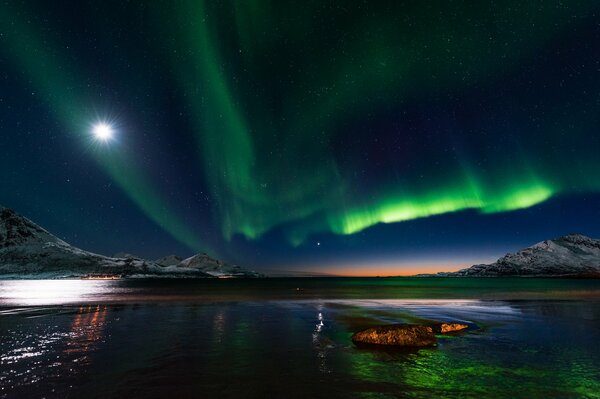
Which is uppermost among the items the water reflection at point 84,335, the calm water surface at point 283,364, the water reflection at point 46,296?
the water reflection at point 46,296

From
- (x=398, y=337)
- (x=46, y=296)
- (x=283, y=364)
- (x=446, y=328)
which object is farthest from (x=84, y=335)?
(x=46, y=296)

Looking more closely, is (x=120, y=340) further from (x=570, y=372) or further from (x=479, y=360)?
(x=570, y=372)

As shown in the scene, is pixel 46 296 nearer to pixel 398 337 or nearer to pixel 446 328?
pixel 446 328

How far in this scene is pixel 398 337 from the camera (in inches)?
808

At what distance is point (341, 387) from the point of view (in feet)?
42.3

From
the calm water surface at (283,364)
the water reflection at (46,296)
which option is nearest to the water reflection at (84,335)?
the calm water surface at (283,364)

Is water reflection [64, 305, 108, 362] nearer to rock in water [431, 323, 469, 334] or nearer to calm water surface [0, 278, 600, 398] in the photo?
calm water surface [0, 278, 600, 398]

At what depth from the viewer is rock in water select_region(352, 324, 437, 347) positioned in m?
20.4

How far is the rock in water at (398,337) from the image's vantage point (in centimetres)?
2042

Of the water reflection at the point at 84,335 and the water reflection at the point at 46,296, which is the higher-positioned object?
the water reflection at the point at 46,296

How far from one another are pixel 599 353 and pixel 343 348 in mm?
13824

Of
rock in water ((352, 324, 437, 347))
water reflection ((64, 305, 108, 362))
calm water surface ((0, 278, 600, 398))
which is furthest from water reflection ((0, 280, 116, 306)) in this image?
rock in water ((352, 324, 437, 347))

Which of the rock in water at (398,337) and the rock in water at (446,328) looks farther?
the rock in water at (446,328)

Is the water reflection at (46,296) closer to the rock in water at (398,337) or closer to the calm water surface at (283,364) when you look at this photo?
the calm water surface at (283,364)
